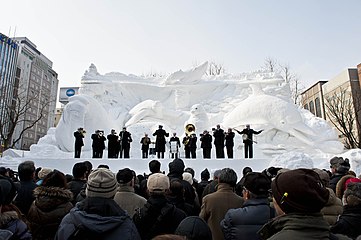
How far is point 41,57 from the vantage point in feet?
192

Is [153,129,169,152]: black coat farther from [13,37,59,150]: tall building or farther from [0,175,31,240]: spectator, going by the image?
[13,37,59,150]: tall building

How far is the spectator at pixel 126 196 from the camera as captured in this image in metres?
3.09

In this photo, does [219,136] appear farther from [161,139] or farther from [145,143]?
[145,143]

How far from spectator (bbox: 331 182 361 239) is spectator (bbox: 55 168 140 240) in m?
1.59

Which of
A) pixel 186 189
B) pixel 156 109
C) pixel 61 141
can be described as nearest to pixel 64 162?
pixel 61 141

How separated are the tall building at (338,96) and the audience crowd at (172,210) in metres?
26.3

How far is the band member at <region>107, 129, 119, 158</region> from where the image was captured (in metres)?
11.8

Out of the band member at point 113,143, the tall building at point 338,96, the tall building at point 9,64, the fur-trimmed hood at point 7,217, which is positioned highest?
the tall building at point 9,64

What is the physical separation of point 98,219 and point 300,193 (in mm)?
1247

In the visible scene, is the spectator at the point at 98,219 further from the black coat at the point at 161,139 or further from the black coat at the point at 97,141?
the black coat at the point at 97,141

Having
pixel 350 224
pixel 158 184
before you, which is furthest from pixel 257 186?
pixel 158 184

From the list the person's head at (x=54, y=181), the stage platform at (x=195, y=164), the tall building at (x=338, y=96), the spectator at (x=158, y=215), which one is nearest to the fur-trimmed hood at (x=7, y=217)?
the person's head at (x=54, y=181)

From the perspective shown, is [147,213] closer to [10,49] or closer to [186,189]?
[186,189]

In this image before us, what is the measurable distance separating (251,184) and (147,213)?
937 mm
